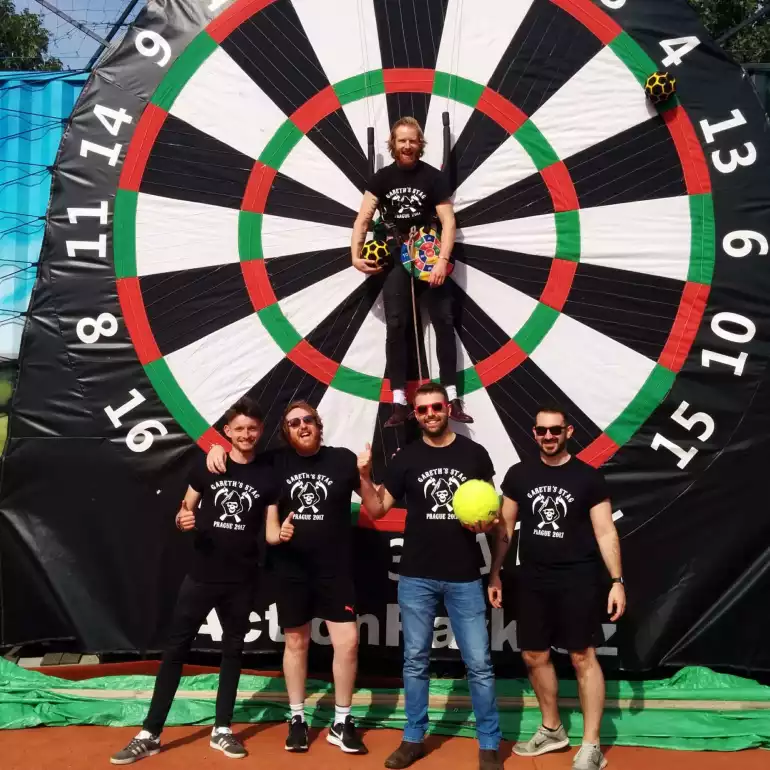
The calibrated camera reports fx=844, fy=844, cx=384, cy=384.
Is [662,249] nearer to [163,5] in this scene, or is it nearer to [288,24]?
[288,24]

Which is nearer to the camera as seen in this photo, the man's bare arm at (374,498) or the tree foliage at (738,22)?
the man's bare arm at (374,498)

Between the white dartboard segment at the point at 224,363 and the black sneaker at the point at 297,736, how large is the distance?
1.62 metres

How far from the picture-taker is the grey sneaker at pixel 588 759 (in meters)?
3.52

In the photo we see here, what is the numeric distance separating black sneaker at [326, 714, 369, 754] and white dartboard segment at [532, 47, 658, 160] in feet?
9.90

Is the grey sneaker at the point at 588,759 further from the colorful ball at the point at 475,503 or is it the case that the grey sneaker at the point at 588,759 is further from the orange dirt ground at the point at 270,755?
the colorful ball at the point at 475,503

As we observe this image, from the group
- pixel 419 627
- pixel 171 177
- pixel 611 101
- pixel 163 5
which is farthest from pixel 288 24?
pixel 419 627

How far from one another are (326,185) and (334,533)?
1.92m

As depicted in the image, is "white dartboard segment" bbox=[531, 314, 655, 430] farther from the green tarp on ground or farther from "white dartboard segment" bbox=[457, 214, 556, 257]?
the green tarp on ground

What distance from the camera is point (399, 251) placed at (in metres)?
4.45

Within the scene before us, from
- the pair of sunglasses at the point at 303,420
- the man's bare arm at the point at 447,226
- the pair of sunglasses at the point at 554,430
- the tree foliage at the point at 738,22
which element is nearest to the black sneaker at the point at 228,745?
the pair of sunglasses at the point at 303,420

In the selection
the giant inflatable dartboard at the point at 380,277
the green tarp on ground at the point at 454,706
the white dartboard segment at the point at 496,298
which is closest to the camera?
the green tarp on ground at the point at 454,706

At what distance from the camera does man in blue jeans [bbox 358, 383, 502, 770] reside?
3.52 metres

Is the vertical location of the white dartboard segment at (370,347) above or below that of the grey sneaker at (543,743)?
above

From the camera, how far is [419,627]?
143 inches
